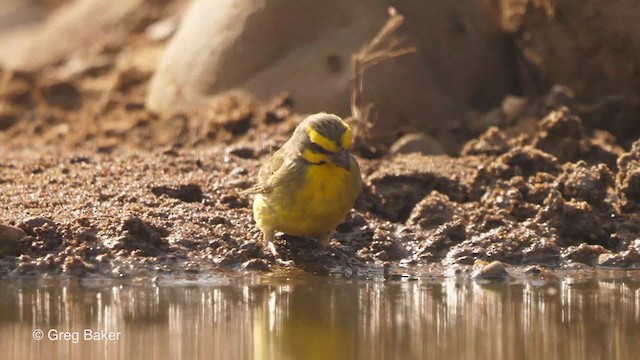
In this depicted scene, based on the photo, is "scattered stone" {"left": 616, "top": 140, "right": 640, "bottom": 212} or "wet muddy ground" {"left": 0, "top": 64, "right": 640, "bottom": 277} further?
"scattered stone" {"left": 616, "top": 140, "right": 640, "bottom": 212}

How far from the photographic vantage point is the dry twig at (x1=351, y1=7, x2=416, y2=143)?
1173 centimetres

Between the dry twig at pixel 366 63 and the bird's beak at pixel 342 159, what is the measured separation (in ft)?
7.89

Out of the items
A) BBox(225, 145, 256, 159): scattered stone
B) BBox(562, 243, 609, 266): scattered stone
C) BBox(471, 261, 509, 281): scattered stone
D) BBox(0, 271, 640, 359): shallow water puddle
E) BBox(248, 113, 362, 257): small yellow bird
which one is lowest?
BBox(0, 271, 640, 359): shallow water puddle

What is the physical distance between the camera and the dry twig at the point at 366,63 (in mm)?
11734

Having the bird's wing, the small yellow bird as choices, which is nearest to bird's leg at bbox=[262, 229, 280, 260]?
the small yellow bird

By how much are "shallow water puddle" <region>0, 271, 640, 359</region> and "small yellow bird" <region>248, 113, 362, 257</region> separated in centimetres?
43

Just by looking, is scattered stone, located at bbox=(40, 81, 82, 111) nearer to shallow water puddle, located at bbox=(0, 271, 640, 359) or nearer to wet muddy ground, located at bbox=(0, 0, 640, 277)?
wet muddy ground, located at bbox=(0, 0, 640, 277)

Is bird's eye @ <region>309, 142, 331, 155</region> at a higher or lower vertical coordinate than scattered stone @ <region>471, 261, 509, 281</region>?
higher

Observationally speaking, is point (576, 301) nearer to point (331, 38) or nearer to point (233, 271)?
point (233, 271)

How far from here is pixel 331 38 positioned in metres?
12.6

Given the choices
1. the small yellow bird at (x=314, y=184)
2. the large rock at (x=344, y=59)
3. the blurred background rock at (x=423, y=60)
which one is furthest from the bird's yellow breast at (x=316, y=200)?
the large rock at (x=344, y=59)

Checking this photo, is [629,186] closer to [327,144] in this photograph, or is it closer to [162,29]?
[327,144]

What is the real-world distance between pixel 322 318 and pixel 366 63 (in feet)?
15.6

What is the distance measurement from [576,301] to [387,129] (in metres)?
4.25
